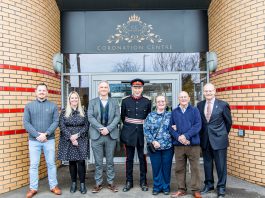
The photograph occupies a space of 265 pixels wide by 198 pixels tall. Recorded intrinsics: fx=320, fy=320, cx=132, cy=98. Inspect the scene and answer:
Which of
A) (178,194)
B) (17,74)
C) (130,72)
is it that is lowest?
(178,194)

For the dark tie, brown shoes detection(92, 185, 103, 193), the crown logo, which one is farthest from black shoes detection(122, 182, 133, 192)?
the crown logo

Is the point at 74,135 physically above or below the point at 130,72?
below

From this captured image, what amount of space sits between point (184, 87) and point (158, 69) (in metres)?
0.77

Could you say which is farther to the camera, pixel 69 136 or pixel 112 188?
pixel 112 188

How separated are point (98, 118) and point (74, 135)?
484 millimetres

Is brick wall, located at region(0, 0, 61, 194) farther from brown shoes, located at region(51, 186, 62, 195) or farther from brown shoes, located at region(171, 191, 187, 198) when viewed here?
brown shoes, located at region(171, 191, 187, 198)

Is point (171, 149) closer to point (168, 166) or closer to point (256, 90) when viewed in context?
point (168, 166)

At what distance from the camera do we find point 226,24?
6.62 metres

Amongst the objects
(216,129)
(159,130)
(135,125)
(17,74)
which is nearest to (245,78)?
(216,129)

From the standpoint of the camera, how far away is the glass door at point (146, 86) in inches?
299

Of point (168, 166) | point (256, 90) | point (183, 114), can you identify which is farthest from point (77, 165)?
point (256, 90)

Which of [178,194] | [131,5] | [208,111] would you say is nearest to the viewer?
[178,194]

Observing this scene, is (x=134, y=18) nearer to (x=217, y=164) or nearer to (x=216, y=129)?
(x=216, y=129)

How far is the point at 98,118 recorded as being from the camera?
5.39m
